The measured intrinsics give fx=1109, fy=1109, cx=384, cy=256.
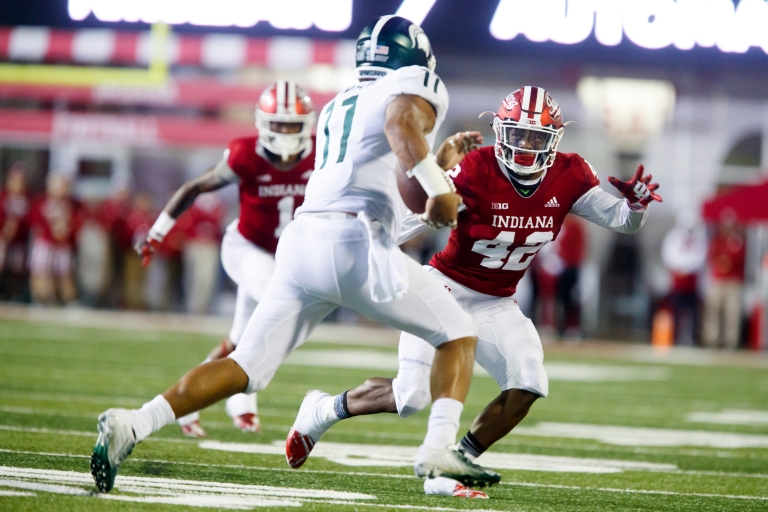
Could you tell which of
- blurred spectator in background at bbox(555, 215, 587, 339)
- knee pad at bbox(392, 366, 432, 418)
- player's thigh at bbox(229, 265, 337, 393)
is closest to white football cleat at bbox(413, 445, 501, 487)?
player's thigh at bbox(229, 265, 337, 393)

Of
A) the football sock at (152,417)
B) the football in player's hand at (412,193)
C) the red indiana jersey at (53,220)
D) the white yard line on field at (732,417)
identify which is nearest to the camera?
the football sock at (152,417)

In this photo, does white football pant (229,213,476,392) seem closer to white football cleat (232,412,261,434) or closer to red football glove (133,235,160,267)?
red football glove (133,235,160,267)

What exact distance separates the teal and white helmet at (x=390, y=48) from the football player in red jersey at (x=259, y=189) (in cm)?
194

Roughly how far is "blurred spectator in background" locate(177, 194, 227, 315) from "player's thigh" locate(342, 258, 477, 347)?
1055cm

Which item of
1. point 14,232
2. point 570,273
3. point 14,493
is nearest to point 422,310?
point 14,493

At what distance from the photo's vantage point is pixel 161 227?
17.4ft

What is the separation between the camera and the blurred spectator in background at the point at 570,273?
1305cm

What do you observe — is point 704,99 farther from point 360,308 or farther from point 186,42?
point 360,308

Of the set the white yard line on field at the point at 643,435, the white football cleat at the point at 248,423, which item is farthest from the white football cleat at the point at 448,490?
the white yard line on field at the point at 643,435

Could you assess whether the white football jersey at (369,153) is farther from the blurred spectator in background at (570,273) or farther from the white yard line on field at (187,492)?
the blurred spectator in background at (570,273)

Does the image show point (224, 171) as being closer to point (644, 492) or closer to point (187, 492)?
point (187, 492)

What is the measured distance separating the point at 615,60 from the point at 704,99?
8181 mm

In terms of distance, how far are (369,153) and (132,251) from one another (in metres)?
11.3

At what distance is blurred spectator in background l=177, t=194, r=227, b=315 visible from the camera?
1379cm
